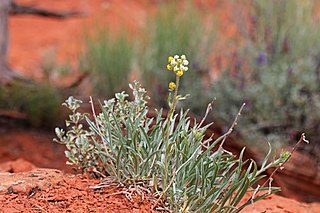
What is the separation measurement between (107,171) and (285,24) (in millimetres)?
3728

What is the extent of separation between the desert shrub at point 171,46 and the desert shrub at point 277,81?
29 centimetres

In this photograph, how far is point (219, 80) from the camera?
581 cm

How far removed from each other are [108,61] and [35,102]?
40.2 inches

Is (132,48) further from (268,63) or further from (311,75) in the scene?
(311,75)

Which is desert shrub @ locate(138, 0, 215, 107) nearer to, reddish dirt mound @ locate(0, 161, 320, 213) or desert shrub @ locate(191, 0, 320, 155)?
desert shrub @ locate(191, 0, 320, 155)

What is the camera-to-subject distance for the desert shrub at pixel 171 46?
5.89m

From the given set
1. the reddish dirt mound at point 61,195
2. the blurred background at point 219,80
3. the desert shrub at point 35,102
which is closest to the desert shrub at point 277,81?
the blurred background at point 219,80

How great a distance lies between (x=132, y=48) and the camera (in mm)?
6492

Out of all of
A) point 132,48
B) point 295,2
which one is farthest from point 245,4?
point 132,48

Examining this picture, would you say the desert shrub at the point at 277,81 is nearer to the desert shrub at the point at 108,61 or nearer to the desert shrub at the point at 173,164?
the desert shrub at the point at 108,61

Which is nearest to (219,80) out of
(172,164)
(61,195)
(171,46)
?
(171,46)

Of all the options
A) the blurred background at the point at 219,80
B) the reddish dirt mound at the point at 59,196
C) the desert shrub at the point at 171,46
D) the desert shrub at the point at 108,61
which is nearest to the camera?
the reddish dirt mound at the point at 59,196

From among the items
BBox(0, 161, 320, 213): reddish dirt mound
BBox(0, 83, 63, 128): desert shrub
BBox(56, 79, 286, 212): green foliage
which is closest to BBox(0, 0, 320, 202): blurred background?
BBox(0, 83, 63, 128): desert shrub

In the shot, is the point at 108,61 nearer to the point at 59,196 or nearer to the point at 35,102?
the point at 35,102
